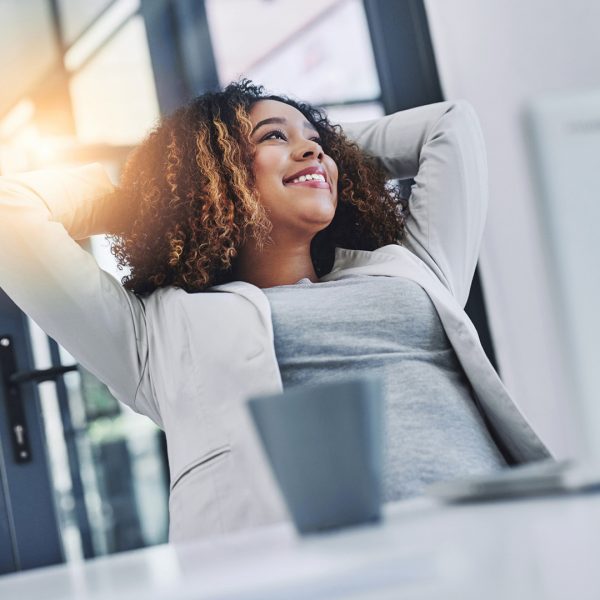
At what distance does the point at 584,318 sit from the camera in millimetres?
463

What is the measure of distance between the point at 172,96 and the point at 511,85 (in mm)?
877

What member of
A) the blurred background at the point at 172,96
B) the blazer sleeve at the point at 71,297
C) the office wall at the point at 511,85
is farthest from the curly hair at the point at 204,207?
the office wall at the point at 511,85

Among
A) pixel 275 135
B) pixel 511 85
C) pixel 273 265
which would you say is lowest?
pixel 273 265

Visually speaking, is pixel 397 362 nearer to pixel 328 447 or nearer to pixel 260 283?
pixel 260 283

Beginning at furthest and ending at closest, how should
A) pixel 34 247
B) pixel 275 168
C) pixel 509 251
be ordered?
1. pixel 509 251
2. pixel 275 168
3. pixel 34 247

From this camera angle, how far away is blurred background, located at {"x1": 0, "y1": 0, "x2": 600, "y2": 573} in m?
1.98

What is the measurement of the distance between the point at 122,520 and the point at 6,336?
0.47 meters

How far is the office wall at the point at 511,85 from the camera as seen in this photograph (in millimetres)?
2324

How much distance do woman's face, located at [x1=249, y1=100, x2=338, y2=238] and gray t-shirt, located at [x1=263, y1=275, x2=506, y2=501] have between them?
0.15 metres

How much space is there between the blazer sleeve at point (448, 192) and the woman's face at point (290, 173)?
170 millimetres

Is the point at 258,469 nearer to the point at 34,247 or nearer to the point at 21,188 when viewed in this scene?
the point at 34,247

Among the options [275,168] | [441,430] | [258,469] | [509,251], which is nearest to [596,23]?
[509,251]

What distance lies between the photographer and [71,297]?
4.52 ft

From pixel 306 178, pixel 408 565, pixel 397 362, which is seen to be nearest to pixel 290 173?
pixel 306 178
